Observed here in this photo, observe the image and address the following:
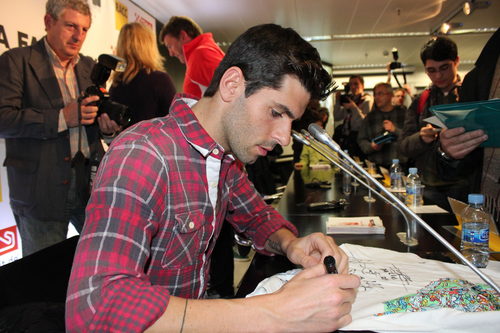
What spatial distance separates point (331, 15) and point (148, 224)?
594cm

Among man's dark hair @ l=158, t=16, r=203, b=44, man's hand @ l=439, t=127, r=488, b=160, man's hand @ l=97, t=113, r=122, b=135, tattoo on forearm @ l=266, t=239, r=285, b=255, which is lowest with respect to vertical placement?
tattoo on forearm @ l=266, t=239, r=285, b=255

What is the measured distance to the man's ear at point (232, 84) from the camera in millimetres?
966

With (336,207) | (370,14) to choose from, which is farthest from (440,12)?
(336,207)

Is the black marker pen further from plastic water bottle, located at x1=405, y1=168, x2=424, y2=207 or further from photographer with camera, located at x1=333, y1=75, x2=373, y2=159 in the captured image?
photographer with camera, located at x1=333, y1=75, x2=373, y2=159

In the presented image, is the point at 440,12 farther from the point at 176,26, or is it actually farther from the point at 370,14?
the point at 176,26

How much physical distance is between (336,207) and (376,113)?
2.49 m

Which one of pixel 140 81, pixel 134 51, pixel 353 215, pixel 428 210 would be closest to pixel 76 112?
pixel 140 81

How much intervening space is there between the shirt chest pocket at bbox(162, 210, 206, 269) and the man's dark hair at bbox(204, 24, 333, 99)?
35 cm

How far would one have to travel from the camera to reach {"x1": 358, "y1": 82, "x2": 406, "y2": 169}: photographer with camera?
12.8 ft

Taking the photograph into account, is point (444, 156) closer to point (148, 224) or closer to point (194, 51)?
point (148, 224)

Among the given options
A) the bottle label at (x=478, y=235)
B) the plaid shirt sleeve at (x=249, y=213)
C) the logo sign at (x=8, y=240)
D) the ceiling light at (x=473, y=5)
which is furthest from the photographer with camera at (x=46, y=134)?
the ceiling light at (x=473, y=5)

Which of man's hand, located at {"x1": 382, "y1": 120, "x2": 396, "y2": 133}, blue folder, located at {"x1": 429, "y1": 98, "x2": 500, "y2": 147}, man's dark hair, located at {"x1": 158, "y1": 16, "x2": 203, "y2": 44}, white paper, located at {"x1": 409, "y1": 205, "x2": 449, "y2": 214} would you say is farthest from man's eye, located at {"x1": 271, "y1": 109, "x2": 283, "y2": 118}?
man's hand, located at {"x1": 382, "y1": 120, "x2": 396, "y2": 133}

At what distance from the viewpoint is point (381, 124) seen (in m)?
4.02

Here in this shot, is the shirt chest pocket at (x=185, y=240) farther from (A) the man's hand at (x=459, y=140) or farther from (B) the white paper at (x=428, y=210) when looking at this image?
(B) the white paper at (x=428, y=210)
